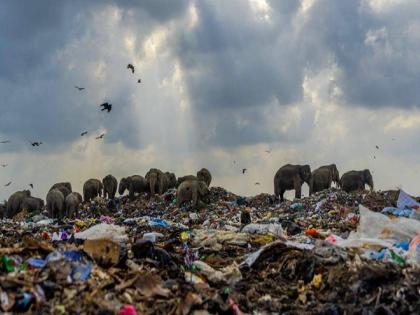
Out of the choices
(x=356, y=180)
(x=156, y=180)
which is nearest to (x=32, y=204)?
(x=156, y=180)

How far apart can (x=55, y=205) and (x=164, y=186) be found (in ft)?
27.4

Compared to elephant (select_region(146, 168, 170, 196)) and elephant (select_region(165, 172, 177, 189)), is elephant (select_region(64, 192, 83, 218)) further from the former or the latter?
elephant (select_region(165, 172, 177, 189))

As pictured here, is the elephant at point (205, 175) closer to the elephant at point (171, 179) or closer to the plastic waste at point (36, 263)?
the elephant at point (171, 179)

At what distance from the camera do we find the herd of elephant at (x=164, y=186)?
2313 cm

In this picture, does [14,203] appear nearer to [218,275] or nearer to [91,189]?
[91,189]

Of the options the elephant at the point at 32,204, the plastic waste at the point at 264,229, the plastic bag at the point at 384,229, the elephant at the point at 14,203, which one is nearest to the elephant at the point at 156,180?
the elephant at the point at 32,204

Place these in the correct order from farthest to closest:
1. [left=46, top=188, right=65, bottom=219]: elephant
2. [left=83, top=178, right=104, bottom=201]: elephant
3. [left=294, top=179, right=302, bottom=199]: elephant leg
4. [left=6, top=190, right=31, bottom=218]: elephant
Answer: [left=83, top=178, right=104, bottom=201]: elephant
[left=6, top=190, right=31, bottom=218]: elephant
[left=294, top=179, right=302, bottom=199]: elephant leg
[left=46, top=188, right=65, bottom=219]: elephant

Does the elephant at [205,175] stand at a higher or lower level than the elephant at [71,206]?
higher

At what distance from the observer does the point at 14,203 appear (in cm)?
2744

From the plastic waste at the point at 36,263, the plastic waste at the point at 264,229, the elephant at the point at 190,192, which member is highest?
the elephant at the point at 190,192

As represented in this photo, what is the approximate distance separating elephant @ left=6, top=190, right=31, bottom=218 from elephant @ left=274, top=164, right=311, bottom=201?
11.9m

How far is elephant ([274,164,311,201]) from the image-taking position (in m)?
26.3

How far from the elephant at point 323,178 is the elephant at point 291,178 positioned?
0.37 metres

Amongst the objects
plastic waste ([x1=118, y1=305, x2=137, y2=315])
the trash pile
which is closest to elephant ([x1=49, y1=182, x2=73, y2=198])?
the trash pile
